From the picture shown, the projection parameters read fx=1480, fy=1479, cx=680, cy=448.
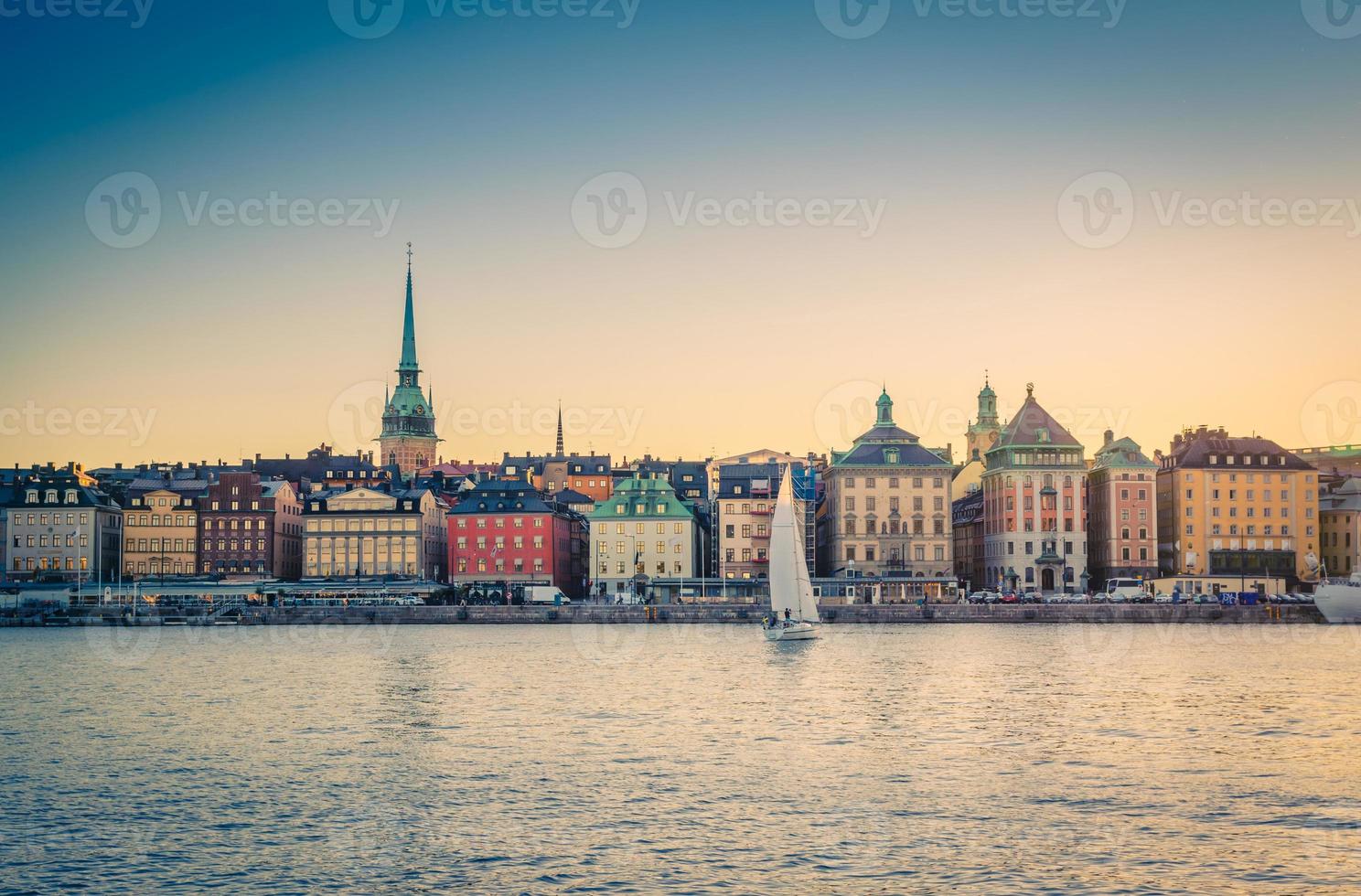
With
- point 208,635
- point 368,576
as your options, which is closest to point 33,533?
point 368,576

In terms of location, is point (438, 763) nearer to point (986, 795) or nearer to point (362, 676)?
point (986, 795)

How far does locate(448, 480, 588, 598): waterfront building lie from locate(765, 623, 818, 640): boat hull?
51115 mm

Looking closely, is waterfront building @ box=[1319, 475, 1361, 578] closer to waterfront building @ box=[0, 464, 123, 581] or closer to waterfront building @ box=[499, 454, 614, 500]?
waterfront building @ box=[499, 454, 614, 500]

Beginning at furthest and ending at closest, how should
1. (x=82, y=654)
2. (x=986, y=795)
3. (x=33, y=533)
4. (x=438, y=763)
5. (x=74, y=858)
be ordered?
(x=33, y=533)
(x=82, y=654)
(x=438, y=763)
(x=986, y=795)
(x=74, y=858)

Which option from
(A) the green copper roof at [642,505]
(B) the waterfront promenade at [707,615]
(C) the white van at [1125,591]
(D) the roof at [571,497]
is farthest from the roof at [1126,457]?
(D) the roof at [571,497]

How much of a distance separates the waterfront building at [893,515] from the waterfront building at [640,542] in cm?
1310

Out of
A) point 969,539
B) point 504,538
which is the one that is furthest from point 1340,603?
point 504,538

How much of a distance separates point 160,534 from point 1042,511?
3024 inches

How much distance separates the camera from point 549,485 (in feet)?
565

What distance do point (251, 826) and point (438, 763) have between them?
7.52 metres

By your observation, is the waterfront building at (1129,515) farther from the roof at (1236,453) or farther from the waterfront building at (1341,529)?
the waterfront building at (1341,529)

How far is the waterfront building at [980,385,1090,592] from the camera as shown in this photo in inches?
4769

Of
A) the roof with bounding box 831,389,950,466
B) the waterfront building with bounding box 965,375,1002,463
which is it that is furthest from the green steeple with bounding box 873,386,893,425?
the waterfront building with bounding box 965,375,1002,463

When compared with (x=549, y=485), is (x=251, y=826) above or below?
below
